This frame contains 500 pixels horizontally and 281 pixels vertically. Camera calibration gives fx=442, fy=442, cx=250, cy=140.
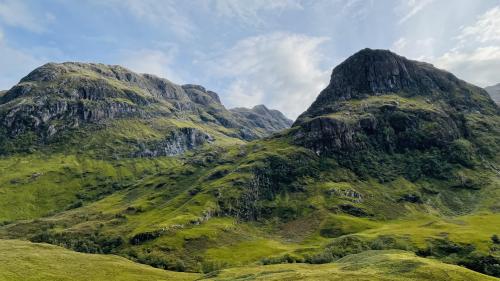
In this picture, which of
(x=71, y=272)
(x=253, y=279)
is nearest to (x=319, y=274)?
(x=253, y=279)

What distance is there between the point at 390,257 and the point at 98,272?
378ft

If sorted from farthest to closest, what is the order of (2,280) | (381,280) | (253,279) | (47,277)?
1. (47,277)
2. (2,280)
3. (253,279)
4. (381,280)

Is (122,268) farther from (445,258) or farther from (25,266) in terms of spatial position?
(445,258)

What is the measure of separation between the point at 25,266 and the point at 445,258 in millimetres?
171258

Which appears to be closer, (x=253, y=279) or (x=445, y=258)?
(x=253, y=279)

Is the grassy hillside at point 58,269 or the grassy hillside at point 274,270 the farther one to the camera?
the grassy hillside at point 58,269

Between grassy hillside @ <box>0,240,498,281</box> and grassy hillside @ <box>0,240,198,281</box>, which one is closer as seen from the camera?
grassy hillside @ <box>0,240,498,281</box>

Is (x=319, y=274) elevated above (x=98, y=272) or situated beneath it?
elevated above

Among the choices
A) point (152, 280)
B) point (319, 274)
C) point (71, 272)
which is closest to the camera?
point (319, 274)

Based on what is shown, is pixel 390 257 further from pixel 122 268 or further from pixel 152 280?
pixel 122 268

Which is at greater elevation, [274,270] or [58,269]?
[274,270]

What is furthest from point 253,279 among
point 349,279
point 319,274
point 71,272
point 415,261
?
point 71,272

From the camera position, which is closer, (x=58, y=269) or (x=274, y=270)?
(x=274, y=270)

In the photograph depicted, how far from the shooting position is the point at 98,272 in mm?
177750
